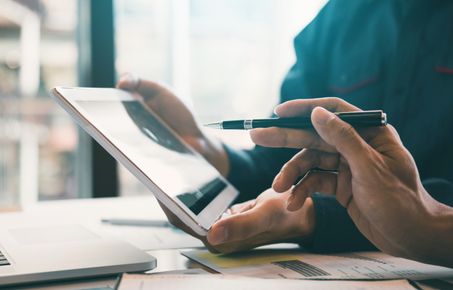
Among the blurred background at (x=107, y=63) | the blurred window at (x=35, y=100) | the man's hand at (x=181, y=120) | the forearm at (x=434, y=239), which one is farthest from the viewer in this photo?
the blurred window at (x=35, y=100)

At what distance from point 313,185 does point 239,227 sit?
0.35 feet

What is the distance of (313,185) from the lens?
68 centimetres

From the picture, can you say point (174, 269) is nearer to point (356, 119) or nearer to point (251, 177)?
point (356, 119)

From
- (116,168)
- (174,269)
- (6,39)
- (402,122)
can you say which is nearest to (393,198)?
(174,269)

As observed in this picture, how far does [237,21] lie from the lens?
129 inches

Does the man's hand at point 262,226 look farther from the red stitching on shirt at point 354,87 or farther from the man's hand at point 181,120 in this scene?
the red stitching on shirt at point 354,87

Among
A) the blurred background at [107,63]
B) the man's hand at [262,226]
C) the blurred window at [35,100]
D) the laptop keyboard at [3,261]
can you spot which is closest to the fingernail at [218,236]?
the man's hand at [262,226]

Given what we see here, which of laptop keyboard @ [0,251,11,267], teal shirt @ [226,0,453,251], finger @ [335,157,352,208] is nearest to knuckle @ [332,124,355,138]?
finger @ [335,157,352,208]

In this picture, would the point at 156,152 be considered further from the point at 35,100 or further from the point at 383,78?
the point at 35,100

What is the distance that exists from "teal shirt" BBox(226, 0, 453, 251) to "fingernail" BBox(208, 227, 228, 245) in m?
0.17

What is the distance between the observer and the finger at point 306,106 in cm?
64

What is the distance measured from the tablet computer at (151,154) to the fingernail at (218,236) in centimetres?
1

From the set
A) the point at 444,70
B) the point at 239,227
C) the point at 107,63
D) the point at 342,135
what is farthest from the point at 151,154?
the point at 107,63

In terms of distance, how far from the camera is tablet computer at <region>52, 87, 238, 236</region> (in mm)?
605
